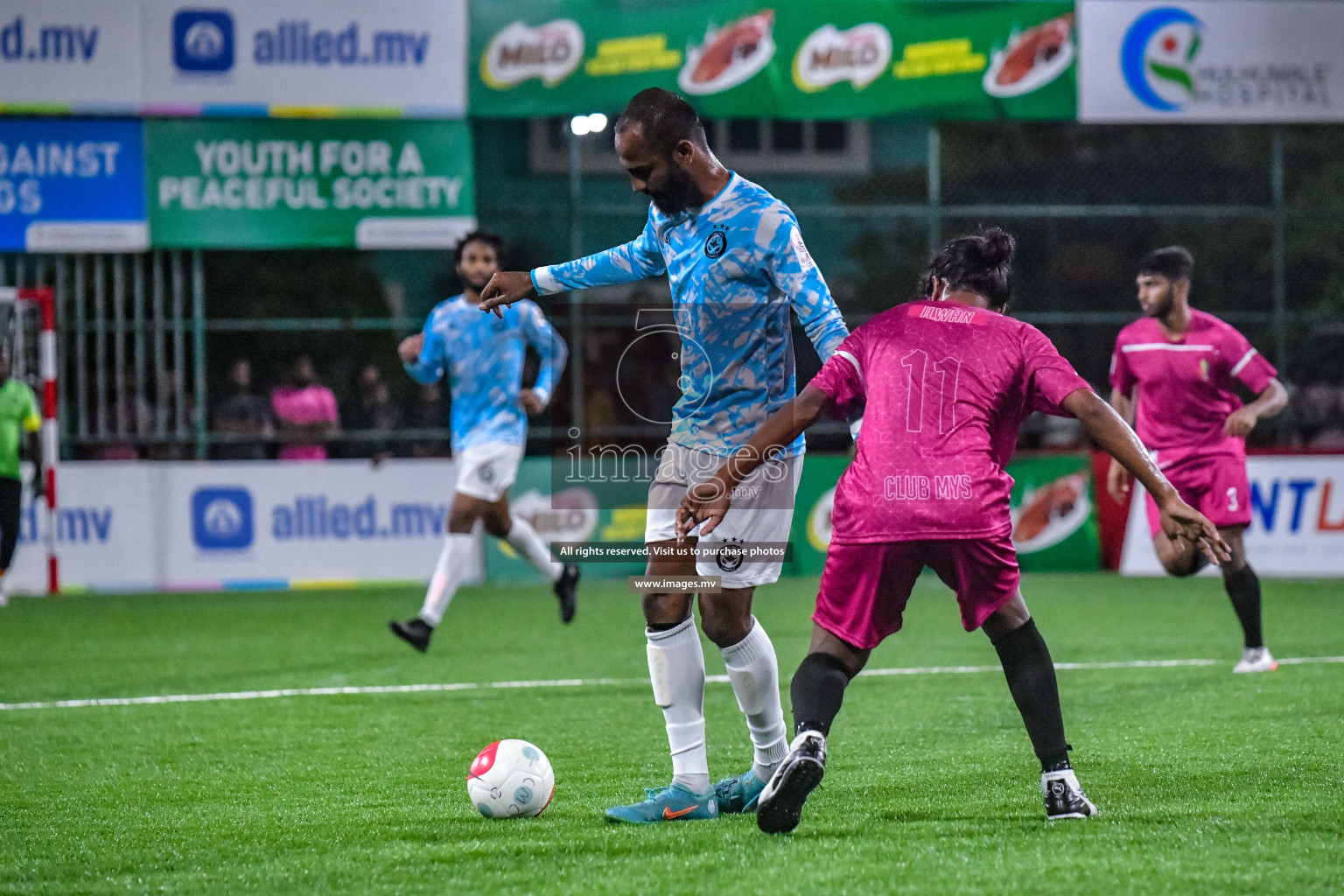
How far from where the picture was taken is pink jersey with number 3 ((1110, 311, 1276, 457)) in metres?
7.92

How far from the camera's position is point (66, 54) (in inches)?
557

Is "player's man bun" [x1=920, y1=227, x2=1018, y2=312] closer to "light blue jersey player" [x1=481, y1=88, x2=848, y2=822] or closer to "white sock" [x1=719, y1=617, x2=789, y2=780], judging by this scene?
"light blue jersey player" [x1=481, y1=88, x2=848, y2=822]

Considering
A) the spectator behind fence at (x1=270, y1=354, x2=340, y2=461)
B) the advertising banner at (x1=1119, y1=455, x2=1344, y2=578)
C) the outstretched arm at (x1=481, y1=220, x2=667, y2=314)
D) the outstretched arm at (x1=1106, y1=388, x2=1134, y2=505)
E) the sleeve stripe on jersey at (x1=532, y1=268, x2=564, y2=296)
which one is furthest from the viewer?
the spectator behind fence at (x1=270, y1=354, x2=340, y2=461)

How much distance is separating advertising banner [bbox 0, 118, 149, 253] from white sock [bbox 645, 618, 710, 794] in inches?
439

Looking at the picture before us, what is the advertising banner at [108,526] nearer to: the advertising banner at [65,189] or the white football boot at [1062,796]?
the advertising banner at [65,189]

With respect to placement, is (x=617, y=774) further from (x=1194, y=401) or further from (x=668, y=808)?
(x=1194, y=401)

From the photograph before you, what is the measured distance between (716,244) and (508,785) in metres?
1.68

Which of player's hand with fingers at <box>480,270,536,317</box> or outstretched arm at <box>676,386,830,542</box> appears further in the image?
player's hand with fingers at <box>480,270,536,317</box>

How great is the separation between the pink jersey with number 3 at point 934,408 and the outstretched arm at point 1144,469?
5.1 inches

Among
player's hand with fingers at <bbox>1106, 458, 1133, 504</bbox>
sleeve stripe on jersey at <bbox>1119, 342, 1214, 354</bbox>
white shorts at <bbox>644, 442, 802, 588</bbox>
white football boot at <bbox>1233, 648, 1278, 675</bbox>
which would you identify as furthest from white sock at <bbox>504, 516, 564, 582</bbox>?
white shorts at <bbox>644, 442, 802, 588</bbox>

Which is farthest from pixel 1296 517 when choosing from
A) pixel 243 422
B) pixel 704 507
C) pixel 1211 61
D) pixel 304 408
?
pixel 704 507

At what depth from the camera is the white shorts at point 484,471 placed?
922cm

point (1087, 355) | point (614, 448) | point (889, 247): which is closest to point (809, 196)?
point (889, 247)

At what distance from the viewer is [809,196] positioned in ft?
92.9
